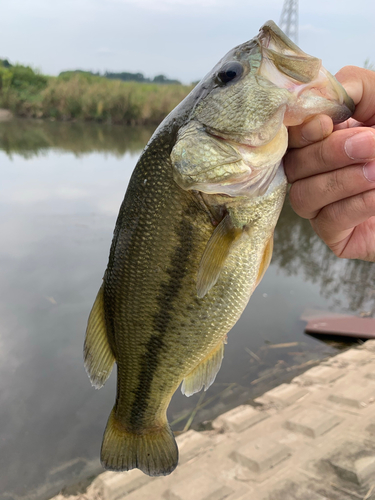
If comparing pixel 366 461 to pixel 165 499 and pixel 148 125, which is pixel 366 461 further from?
pixel 148 125

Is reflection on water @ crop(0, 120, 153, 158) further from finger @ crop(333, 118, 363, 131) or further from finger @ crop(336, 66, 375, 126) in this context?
finger @ crop(336, 66, 375, 126)

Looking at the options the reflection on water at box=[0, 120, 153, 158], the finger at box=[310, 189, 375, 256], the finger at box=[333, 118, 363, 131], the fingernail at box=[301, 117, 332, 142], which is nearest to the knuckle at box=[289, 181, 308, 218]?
the finger at box=[310, 189, 375, 256]

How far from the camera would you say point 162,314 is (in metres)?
1.59

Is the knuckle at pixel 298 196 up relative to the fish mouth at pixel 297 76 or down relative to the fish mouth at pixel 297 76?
down

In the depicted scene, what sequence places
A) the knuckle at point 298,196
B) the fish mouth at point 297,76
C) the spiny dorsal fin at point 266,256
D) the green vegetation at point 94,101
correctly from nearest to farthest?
the fish mouth at point 297,76 → the spiny dorsal fin at point 266,256 → the knuckle at point 298,196 → the green vegetation at point 94,101

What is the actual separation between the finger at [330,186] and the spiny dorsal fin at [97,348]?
3.74ft

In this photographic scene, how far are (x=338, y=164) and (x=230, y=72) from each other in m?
0.62

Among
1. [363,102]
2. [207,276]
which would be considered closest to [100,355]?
[207,276]

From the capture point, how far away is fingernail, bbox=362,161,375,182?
4.87 feet

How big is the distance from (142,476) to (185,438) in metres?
0.63

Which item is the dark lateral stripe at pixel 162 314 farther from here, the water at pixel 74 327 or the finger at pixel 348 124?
the water at pixel 74 327

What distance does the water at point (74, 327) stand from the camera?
3.57 metres

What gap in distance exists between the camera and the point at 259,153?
1.36 meters

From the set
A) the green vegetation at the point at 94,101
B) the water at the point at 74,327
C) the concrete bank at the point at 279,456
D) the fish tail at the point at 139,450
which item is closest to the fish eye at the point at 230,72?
the fish tail at the point at 139,450
